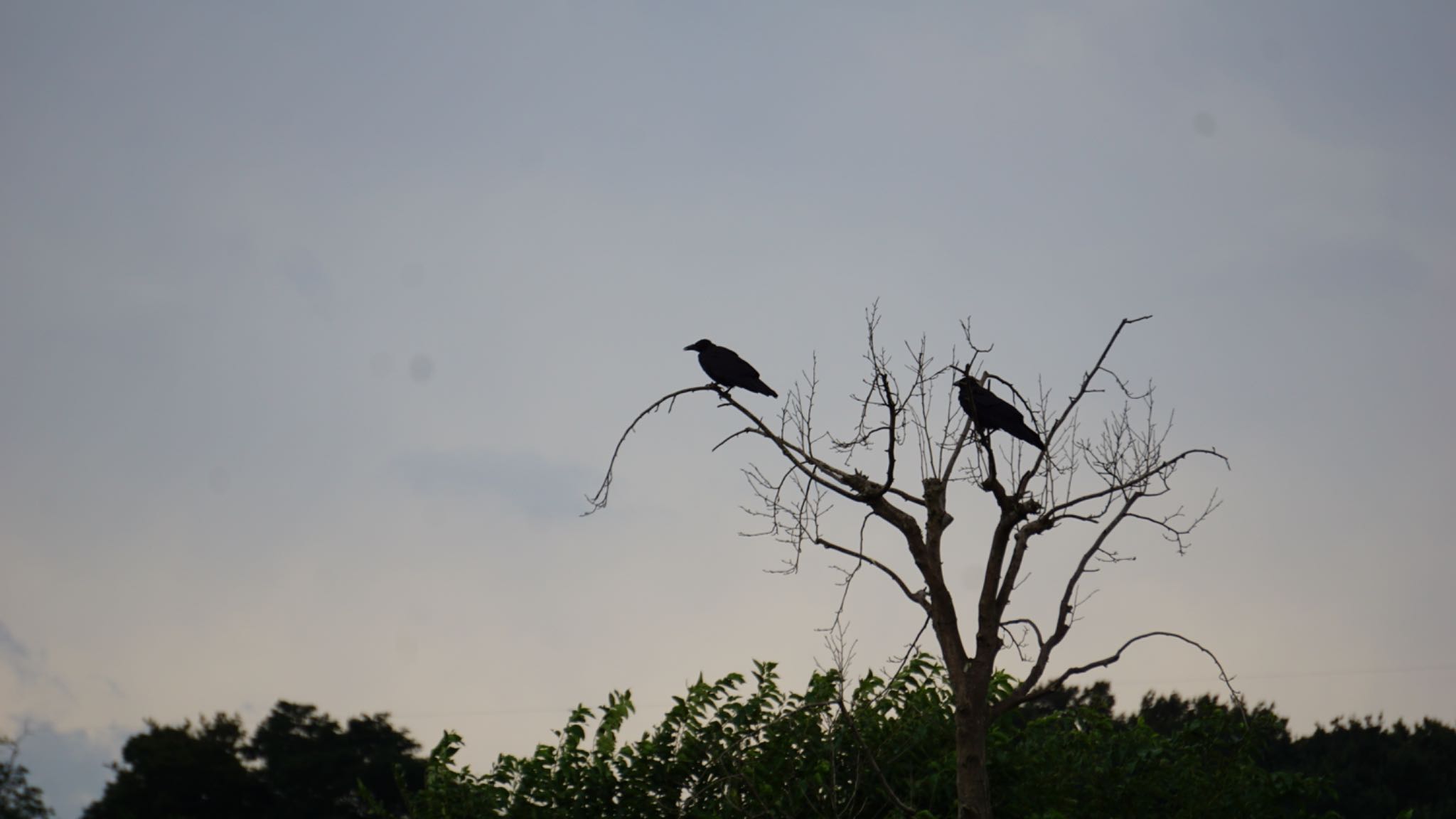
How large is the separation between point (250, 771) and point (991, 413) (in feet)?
84.1

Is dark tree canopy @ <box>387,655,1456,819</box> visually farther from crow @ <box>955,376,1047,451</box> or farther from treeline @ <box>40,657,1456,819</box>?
crow @ <box>955,376,1047,451</box>

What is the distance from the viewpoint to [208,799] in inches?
1116

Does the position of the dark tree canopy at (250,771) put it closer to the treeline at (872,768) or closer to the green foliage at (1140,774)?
the treeline at (872,768)

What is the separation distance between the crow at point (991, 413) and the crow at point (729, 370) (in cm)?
267

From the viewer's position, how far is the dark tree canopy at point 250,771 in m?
28.2

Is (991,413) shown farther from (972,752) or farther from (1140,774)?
(1140,774)

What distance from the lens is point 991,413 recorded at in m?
8.59

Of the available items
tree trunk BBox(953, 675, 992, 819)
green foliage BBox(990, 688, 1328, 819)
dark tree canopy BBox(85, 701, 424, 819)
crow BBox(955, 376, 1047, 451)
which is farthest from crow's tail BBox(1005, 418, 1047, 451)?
dark tree canopy BBox(85, 701, 424, 819)

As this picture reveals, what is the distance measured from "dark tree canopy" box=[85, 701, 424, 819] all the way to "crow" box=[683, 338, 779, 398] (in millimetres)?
21060

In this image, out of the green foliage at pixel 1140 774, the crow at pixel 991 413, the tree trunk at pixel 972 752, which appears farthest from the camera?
the green foliage at pixel 1140 774

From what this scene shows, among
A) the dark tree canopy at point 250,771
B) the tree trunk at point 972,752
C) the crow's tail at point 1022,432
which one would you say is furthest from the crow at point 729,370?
the dark tree canopy at point 250,771

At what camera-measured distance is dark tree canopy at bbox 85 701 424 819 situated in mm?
28250

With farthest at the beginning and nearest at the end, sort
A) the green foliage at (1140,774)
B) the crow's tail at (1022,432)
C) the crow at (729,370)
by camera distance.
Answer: the green foliage at (1140,774)
the crow at (729,370)
the crow's tail at (1022,432)

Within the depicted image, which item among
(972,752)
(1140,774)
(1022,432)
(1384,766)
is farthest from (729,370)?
(1384,766)
